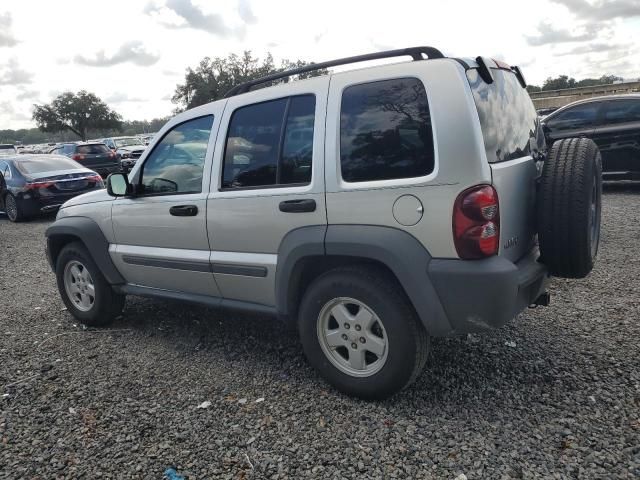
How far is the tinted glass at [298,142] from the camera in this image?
9.52 ft

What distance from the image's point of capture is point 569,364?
10.3ft

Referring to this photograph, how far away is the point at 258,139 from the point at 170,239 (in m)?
1.03

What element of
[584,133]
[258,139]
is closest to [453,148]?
[258,139]

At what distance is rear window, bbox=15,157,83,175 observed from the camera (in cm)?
1091

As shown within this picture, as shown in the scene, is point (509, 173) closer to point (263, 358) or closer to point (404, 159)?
point (404, 159)

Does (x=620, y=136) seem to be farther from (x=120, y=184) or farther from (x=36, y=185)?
(x=36, y=185)

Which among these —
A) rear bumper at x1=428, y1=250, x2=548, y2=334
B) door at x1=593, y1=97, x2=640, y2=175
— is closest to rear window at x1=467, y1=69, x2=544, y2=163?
rear bumper at x1=428, y1=250, x2=548, y2=334

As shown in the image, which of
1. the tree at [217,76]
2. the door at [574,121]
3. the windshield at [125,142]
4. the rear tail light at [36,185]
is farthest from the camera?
the tree at [217,76]

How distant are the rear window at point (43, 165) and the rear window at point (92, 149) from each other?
5.49 metres

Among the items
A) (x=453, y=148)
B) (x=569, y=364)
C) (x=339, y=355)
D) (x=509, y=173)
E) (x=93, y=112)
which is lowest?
(x=569, y=364)

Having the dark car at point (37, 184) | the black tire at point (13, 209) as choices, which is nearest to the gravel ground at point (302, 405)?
the dark car at point (37, 184)

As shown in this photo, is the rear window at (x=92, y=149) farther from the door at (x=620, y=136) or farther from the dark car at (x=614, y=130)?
the door at (x=620, y=136)

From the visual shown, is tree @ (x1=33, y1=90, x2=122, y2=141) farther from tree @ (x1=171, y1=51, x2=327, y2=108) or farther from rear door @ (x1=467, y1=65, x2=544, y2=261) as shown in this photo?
rear door @ (x1=467, y1=65, x2=544, y2=261)

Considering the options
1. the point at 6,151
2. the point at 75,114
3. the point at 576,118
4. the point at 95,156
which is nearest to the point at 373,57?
the point at 576,118
